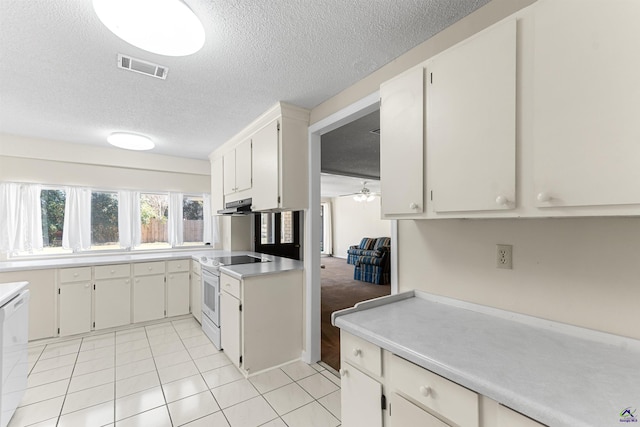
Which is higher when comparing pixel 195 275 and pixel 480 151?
pixel 480 151

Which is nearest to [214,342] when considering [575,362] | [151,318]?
[151,318]

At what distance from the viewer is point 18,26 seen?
1452 mm

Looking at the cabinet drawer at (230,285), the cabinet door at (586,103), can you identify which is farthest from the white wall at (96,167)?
the cabinet door at (586,103)

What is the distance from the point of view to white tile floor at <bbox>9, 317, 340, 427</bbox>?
6.05ft

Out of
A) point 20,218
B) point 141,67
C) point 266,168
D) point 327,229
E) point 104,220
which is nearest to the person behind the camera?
point 141,67

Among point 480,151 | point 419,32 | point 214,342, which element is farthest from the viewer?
point 214,342

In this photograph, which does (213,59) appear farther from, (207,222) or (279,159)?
(207,222)

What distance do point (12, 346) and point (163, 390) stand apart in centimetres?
101

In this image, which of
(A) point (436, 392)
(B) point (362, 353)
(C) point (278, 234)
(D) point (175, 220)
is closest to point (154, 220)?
(D) point (175, 220)

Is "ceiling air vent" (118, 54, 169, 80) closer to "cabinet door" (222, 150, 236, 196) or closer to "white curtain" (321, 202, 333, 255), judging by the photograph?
"cabinet door" (222, 150, 236, 196)

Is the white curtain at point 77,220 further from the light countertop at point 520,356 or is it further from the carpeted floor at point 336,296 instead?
the light countertop at point 520,356

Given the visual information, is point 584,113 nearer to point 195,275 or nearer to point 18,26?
point 18,26

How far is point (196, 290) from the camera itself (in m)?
3.63

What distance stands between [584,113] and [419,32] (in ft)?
3.38
